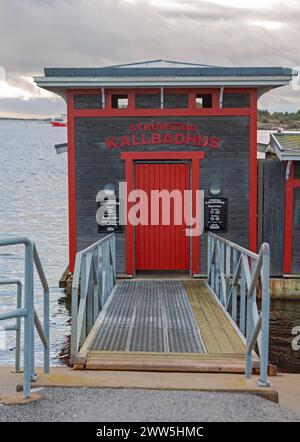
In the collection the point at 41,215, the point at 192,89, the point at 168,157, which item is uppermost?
the point at 192,89

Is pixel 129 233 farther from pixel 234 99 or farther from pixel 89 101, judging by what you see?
pixel 234 99

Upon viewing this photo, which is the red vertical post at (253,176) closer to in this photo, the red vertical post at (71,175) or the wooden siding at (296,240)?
the wooden siding at (296,240)

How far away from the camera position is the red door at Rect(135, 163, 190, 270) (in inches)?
508

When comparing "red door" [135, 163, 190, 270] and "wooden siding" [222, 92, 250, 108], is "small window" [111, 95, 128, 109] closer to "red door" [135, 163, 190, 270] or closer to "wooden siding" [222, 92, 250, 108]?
→ "red door" [135, 163, 190, 270]

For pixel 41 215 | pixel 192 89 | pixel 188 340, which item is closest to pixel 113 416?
pixel 188 340

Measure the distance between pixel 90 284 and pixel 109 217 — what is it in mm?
4239

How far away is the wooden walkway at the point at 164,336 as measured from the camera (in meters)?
6.84

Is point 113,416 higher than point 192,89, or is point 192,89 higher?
point 192,89

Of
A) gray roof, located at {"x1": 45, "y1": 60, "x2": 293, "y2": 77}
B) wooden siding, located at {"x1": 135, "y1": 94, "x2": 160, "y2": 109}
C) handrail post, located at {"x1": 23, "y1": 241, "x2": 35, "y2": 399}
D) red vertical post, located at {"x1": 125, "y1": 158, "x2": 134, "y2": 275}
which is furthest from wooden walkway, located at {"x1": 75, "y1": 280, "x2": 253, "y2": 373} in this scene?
gray roof, located at {"x1": 45, "y1": 60, "x2": 293, "y2": 77}

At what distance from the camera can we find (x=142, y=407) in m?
5.29

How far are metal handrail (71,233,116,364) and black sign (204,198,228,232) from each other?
1.87 meters

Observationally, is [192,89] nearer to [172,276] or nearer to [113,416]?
[172,276]
